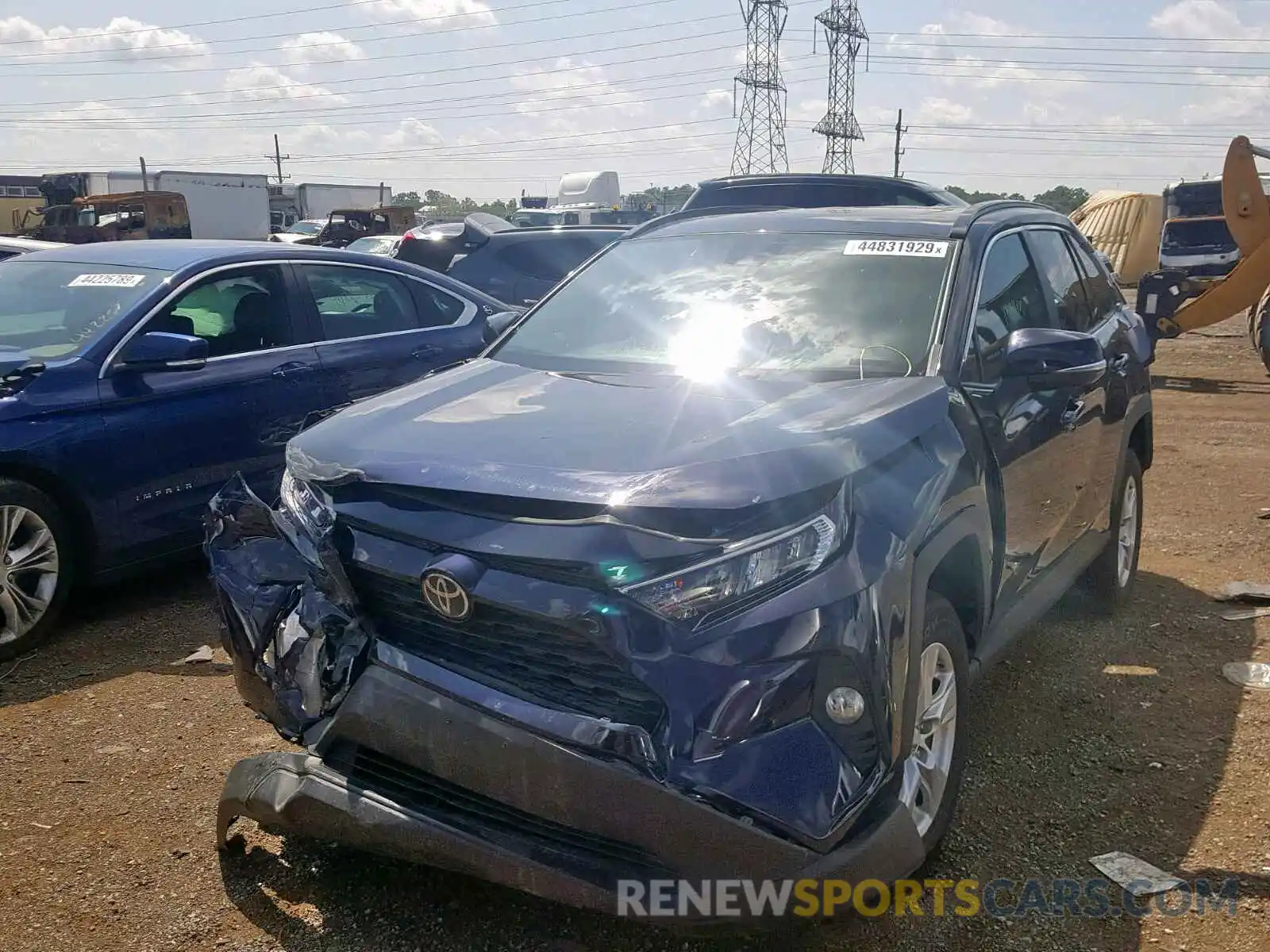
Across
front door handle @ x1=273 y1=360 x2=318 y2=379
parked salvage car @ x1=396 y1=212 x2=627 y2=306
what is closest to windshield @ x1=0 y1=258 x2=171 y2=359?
front door handle @ x1=273 y1=360 x2=318 y2=379

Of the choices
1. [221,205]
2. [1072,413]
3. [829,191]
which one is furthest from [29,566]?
[221,205]

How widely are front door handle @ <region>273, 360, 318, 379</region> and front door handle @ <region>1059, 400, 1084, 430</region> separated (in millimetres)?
3658

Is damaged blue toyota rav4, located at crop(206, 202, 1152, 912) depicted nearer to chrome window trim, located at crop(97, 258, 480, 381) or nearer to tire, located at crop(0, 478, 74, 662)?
tire, located at crop(0, 478, 74, 662)

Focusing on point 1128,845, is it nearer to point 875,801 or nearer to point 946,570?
point 946,570

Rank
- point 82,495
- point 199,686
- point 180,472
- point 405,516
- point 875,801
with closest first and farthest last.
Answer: point 875,801
point 405,516
point 199,686
point 82,495
point 180,472

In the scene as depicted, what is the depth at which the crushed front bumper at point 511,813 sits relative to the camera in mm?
2197

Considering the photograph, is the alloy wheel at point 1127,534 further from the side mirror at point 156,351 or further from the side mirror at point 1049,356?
the side mirror at point 156,351

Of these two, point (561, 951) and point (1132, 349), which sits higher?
point (1132, 349)

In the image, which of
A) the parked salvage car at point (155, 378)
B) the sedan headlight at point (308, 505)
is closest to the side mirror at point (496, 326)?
the parked salvage car at point (155, 378)

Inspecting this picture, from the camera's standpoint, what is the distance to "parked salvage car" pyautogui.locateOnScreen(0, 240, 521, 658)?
458cm

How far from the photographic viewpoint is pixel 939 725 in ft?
9.68

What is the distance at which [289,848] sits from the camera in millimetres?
3105

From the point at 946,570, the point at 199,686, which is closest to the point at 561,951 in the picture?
the point at 946,570

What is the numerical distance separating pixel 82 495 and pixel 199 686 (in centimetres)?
109
